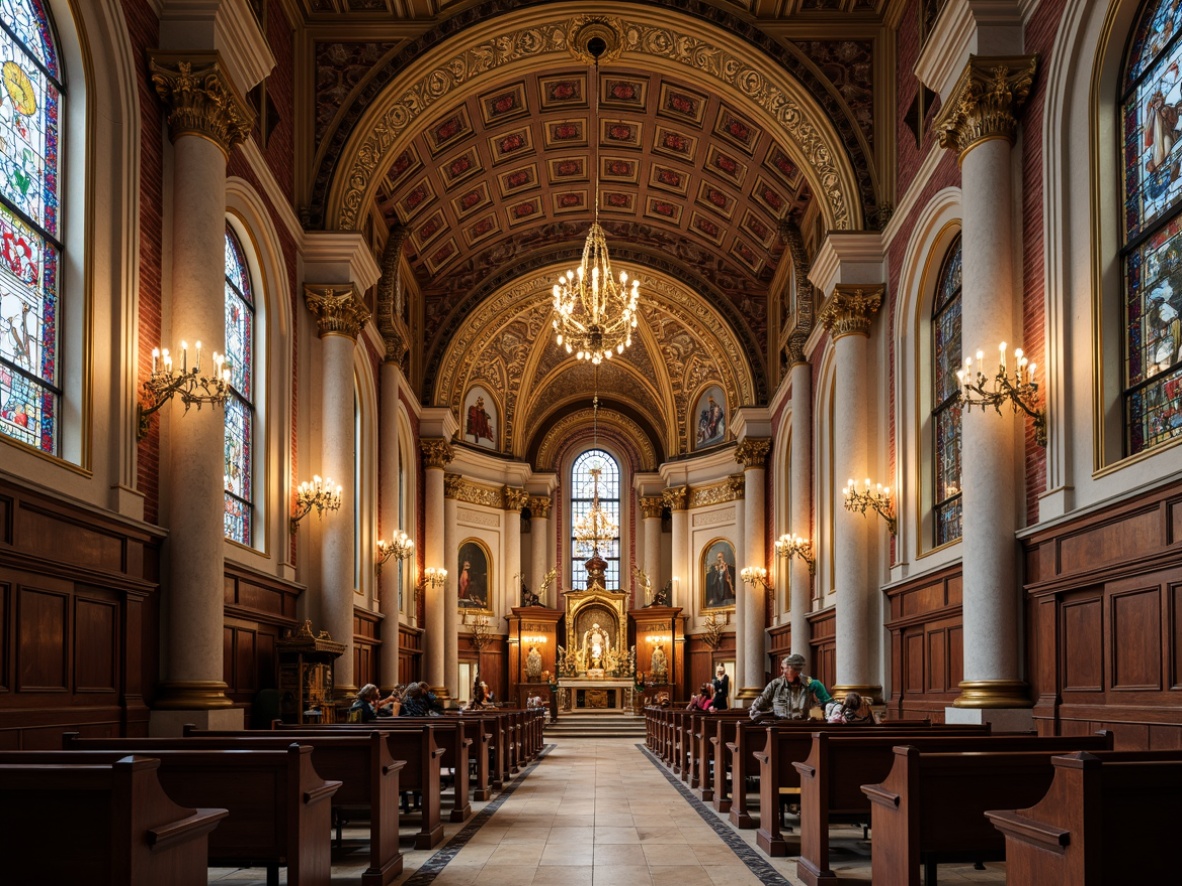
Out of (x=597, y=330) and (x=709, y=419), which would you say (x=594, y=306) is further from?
(x=709, y=419)

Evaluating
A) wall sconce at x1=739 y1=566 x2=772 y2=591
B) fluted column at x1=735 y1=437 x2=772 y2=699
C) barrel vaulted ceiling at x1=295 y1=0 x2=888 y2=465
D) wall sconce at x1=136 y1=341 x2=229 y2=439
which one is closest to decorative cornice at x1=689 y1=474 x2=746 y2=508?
fluted column at x1=735 y1=437 x2=772 y2=699

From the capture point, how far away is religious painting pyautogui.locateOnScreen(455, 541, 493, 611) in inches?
1500

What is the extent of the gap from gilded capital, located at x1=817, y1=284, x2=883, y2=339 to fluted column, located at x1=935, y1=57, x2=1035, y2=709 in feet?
20.1

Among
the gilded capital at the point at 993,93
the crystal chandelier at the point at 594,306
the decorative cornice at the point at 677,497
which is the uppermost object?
the gilded capital at the point at 993,93

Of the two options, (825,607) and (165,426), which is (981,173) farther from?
(825,607)

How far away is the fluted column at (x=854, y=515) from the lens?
19.2 m

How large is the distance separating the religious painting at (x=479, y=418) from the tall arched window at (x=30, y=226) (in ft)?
85.0

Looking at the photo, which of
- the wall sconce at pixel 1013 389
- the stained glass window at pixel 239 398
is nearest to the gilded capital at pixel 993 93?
the wall sconce at pixel 1013 389

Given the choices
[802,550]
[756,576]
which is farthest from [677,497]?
[802,550]

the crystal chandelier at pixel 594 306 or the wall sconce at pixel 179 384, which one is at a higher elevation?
the crystal chandelier at pixel 594 306

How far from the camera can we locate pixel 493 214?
30.4 m

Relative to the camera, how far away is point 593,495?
1704 inches

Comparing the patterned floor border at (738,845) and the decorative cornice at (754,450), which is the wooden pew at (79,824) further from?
the decorative cornice at (754,450)

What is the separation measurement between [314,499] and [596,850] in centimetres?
923
